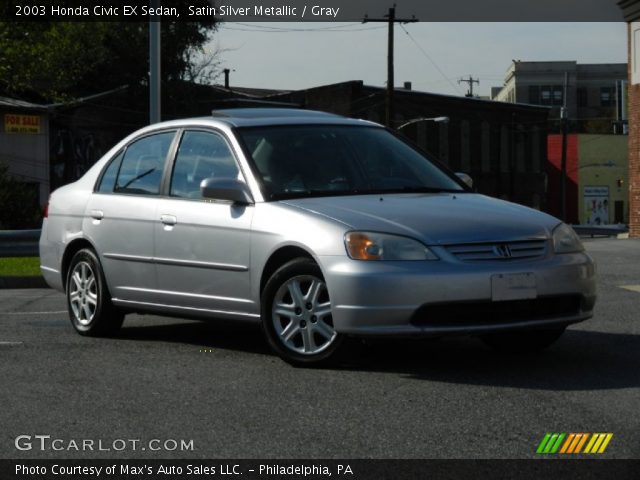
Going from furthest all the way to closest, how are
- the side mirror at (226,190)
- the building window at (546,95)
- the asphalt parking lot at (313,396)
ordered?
the building window at (546,95) < the side mirror at (226,190) < the asphalt parking lot at (313,396)

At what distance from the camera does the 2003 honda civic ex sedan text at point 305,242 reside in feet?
22.7

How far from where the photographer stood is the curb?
51.7 feet

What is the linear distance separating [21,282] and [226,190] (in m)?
8.67

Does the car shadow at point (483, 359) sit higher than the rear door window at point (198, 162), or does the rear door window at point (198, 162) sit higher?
the rear door window at point (198, 162)

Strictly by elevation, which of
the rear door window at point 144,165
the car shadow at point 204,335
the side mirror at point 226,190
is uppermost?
the rear door window at point 144,165

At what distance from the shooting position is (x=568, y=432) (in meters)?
5.38

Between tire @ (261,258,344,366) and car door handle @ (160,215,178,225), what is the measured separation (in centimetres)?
117

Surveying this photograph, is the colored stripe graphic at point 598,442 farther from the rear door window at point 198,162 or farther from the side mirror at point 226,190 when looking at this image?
the rear door window at point 198,162

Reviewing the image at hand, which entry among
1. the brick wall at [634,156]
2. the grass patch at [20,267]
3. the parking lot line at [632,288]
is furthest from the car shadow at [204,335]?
the brick wall at [634,156]

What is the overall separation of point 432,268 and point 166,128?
2.91m

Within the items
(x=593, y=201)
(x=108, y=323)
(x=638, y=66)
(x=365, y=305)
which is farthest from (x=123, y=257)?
(x=593, y=201)

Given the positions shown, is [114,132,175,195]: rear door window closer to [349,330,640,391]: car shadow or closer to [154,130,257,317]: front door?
[154,130,257,317]: front door

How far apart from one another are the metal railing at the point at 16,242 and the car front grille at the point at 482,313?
11.7 meters
